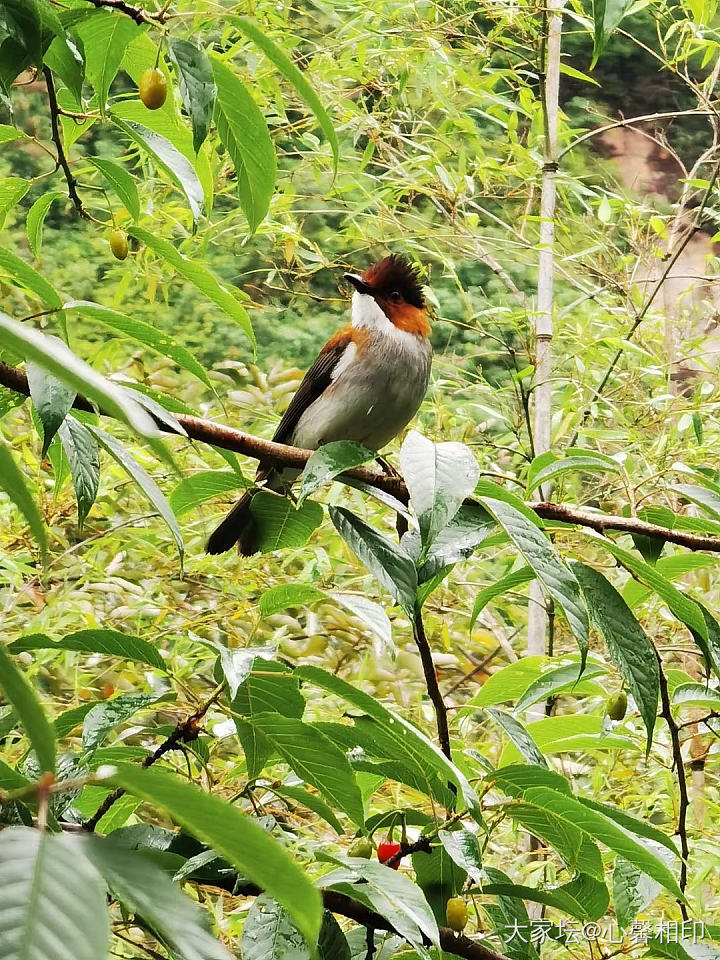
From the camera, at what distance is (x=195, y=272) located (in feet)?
1.70

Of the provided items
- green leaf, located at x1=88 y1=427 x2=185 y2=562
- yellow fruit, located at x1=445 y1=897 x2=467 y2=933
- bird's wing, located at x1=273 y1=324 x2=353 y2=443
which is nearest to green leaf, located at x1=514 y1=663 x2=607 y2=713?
yellow fruit, located at x1=445 y1=897 x2=467 y2=933

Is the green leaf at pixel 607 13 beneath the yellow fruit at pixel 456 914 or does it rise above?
above

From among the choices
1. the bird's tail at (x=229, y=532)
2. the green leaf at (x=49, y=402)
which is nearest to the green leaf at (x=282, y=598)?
the green leaf at (x=49, y=402)

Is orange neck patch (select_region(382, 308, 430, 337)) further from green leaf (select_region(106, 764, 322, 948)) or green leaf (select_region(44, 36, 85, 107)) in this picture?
green leaf (select_region(106, 764, 322, 948))

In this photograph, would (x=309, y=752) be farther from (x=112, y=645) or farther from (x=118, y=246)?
(x=118, y=246)

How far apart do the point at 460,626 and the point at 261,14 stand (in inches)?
A: 44.9

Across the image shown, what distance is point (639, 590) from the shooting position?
1.90 ft

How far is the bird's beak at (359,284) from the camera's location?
140cm

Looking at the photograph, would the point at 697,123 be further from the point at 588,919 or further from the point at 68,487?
the point at 588,919

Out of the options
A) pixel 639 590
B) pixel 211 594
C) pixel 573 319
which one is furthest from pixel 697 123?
pixel 639 590

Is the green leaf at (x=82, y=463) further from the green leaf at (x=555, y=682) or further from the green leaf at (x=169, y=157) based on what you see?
the green leaf at (x=555, y=682)

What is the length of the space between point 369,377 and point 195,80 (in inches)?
36.9

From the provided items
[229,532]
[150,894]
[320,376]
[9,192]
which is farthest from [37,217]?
[320,376]

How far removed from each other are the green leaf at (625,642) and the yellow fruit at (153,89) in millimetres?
291
